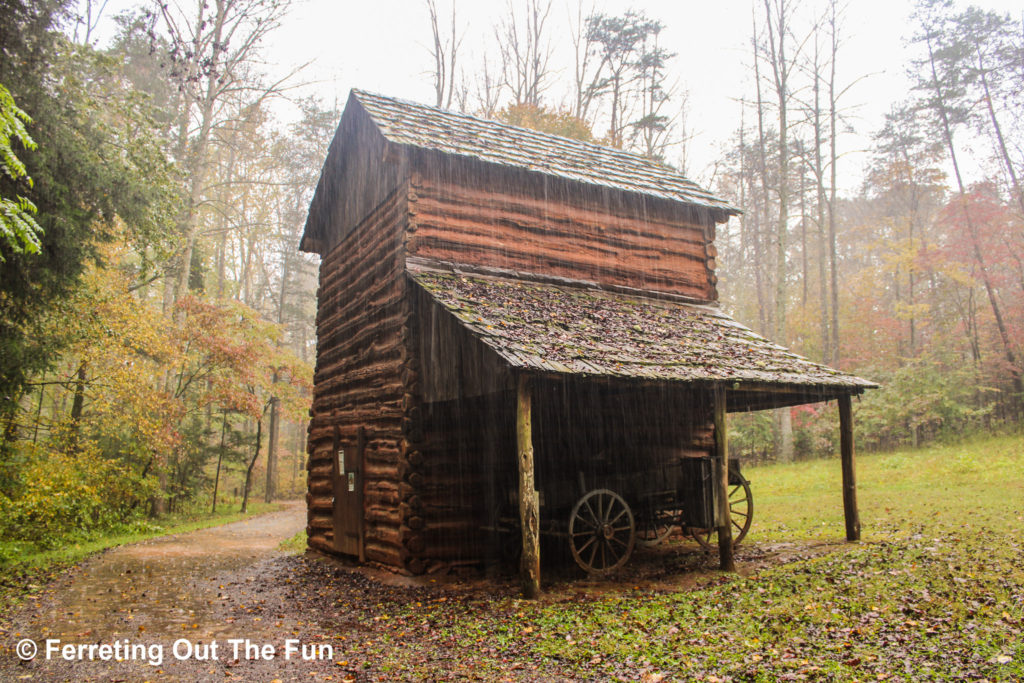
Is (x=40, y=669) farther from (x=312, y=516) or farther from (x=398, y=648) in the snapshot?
(x=312, y=516)

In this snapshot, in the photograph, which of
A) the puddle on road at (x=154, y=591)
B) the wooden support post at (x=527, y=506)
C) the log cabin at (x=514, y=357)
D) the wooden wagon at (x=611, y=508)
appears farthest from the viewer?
the wooden wagon at (x=611, y=508)

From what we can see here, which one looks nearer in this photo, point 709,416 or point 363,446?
point 363,446

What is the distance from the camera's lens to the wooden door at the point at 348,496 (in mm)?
10953

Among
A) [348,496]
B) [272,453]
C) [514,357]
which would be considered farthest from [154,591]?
[272,453]

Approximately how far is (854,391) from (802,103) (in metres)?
18.8

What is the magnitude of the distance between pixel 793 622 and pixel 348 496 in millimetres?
7565

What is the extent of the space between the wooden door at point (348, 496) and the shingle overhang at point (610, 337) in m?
3.52

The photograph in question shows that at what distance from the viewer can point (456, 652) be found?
20.0ft

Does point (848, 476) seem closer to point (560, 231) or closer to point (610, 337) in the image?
point (610, 337)

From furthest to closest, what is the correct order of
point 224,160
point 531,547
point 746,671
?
point 224,160 < point 531,547 < point 746,671

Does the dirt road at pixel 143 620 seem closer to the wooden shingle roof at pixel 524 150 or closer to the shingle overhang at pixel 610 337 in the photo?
the shingle overhang at pixel 610 337

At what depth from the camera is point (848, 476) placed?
1078 centimetres

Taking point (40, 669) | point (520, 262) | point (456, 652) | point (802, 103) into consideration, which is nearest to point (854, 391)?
point (520, 262)

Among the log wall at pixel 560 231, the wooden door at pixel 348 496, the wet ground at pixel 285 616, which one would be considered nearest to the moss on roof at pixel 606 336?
the log wall at pixel 560 231
